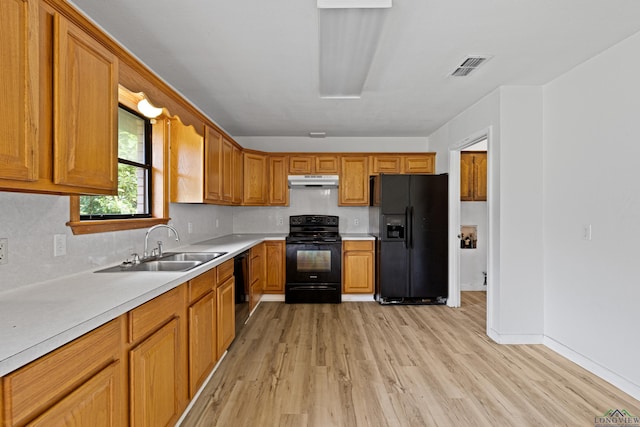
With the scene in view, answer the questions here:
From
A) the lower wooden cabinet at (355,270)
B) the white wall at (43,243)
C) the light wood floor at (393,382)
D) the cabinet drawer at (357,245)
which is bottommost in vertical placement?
the light wood floor at (393,382)

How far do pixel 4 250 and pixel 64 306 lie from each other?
0.51 meters

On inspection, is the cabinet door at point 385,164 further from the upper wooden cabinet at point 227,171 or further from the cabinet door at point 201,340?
the cabinet door at point 201,340

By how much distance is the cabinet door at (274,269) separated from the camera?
4.30 m

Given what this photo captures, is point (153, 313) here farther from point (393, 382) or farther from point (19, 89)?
point (393, 382)

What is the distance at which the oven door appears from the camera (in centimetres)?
421

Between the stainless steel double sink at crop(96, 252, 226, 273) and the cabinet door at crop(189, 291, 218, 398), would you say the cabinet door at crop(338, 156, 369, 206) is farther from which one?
the cabinet door at crop(189, 291, 218, 398)

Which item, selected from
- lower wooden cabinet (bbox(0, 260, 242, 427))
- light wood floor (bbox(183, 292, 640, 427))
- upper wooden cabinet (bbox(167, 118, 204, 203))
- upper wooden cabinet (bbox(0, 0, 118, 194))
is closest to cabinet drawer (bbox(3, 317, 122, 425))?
lower wooden cabinet (bbox(0, 260, 242, 427))

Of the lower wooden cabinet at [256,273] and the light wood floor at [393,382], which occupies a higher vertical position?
the lower wooden cabinet at [256,273]

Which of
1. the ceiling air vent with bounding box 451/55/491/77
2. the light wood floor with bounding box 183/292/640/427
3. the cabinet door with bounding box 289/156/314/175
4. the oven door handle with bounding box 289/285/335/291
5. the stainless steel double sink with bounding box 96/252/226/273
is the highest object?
the ceiling air vent with bounding box 451/55/491/77

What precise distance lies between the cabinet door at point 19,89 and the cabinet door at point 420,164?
13.8 ft

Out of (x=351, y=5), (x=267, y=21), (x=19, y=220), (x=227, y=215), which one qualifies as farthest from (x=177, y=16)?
(x=227, y=215)

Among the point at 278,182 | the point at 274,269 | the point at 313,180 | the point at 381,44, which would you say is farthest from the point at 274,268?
the point at 381,44

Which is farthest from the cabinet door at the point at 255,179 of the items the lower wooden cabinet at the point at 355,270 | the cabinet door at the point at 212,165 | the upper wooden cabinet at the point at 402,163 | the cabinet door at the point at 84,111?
the cabinet door at the point at 84,111

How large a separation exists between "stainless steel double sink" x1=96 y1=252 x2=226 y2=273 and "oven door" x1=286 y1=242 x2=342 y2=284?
5.48ft
